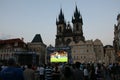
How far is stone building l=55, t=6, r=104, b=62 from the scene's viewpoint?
364 feet

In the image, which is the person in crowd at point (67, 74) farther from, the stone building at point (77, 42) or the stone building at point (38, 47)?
the stone building at point (38, 47)

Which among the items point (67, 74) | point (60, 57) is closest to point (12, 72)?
point (67, 74)

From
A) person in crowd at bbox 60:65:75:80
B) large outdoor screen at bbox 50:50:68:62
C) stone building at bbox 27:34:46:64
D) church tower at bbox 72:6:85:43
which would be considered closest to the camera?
person in crowd at bbox 60:65:75:80

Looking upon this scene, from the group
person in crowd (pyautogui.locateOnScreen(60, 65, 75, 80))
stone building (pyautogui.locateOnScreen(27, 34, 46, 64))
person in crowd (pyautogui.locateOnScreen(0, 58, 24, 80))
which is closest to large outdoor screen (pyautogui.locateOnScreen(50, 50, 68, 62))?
person in crowd (pyautogui.locateOnScreen(60, 65, 75, 80))

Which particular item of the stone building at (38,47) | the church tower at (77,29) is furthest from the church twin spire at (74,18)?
the stone building at (38,47)

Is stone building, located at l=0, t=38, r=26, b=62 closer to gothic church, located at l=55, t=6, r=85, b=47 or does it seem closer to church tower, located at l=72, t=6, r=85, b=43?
gothic church, located at l=55, t=6, r=85, b=47

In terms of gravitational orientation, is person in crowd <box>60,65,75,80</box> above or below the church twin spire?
below

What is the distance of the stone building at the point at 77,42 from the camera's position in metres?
111

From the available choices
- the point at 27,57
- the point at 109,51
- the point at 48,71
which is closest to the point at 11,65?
the point at 48,71

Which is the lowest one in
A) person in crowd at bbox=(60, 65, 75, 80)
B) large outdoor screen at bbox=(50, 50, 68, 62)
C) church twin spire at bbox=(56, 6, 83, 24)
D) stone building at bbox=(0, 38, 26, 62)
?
person in crowd at bbox=(60, 65, 75, 80)

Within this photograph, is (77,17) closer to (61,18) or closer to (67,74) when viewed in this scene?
(61,18)

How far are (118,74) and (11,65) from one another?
21.4m

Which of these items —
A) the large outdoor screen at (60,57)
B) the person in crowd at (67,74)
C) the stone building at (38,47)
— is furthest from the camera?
the stone building at (38,47)

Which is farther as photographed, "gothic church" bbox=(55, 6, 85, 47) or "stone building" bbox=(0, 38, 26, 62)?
"gothic church" bbox=(55, 6, 85, 47)
